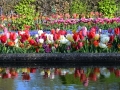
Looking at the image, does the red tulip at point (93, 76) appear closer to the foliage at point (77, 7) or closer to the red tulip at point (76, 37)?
A: the red tulip at point (76, 37)

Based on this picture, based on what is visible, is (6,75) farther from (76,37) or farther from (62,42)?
(62,42)

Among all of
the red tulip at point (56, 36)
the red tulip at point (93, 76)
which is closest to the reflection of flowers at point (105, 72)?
the red tulip at point (93, 76)

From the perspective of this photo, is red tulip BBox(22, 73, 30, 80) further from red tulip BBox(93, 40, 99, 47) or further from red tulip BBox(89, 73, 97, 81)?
red tulip BBox(93, 40, 99, 47)

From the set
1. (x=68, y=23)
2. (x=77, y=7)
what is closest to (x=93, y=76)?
(x=68, y=23)

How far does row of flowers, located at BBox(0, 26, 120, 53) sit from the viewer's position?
962cm

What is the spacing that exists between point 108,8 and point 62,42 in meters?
15.0

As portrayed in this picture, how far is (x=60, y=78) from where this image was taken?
7082mm

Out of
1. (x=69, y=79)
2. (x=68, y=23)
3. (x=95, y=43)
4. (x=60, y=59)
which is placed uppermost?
(x=69, y=79)

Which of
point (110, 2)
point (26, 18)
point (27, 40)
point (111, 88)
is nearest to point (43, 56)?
point (27, 40)

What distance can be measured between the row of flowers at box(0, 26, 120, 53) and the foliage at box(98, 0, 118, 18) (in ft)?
48.0

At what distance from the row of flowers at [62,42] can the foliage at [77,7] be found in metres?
15.8

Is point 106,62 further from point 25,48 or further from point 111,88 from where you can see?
point 111,88

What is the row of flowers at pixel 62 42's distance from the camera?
962 centimetres

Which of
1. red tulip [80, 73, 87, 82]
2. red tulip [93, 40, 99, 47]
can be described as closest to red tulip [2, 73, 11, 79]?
red tulip [80, 73, 87, 82]
